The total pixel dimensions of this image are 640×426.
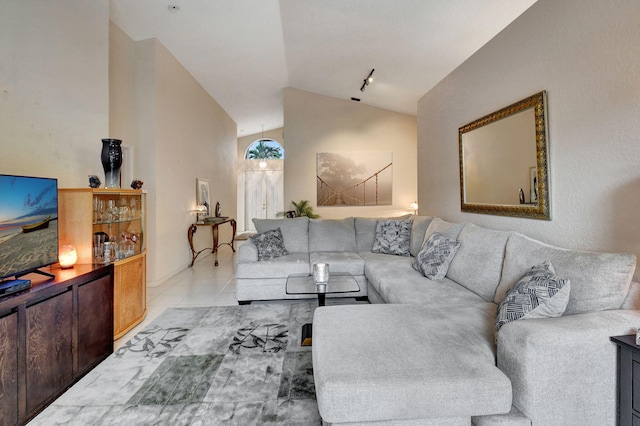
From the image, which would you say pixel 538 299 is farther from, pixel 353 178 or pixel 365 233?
pixel 353 178

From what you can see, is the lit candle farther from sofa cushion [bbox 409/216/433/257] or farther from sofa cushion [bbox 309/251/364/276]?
sofa cushion [bbox 409/216/433/257]

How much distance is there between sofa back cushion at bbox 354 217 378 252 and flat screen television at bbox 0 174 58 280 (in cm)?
310

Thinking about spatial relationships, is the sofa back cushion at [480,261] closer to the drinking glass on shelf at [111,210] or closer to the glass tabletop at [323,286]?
the glass tabletop at [323,286]

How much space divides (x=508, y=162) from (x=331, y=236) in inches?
86.8

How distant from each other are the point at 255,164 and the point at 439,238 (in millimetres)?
8524

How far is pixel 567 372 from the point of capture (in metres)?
1.19

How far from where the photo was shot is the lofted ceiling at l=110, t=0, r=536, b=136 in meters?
3.25

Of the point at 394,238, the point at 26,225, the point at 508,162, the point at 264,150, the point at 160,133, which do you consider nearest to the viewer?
the point at 26,225

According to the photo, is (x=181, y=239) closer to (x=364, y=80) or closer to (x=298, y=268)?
(x=298, y=268)

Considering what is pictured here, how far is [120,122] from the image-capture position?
369 centimetres

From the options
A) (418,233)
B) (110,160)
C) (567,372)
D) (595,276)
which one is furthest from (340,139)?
(567,372)

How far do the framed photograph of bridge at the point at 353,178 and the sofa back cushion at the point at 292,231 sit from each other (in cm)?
A: 264

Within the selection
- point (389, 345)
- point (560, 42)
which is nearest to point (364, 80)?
point (560, 42)

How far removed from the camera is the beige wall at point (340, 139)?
660 cm
